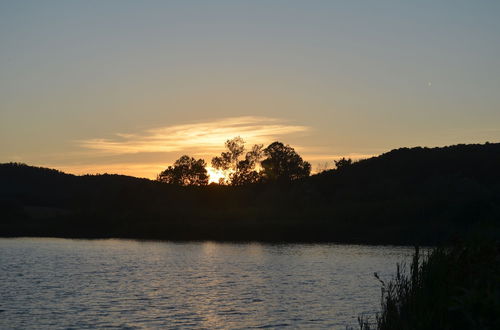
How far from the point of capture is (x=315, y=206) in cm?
13600

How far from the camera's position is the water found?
3619 cm

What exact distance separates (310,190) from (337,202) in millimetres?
11162

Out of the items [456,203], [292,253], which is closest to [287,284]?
[292,253]

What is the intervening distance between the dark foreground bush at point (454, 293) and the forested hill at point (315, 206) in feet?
232

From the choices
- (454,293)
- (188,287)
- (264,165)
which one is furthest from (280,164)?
(454,293)

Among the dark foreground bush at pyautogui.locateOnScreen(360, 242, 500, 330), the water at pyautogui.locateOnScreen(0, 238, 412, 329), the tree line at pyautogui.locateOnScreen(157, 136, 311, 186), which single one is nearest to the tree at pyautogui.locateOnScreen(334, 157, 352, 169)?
the tree line at pyautogui.locateOnScreen(157, 136, 311, 186)

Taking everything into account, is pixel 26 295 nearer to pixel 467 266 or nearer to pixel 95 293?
pixel 95 293

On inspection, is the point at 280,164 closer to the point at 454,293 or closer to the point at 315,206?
the point at 315,206

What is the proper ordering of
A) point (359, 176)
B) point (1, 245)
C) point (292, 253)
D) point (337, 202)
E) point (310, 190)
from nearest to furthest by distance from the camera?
point (292, 253) → point (1, 245) → point (337, 202) → point (310, 190) → point (359, 176)

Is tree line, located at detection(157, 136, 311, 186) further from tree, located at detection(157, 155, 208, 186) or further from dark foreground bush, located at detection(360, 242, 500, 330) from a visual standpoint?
dark foreground bush, located at detection(360, 242, 500, 330)

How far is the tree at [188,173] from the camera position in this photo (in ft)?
639

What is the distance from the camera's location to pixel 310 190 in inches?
5871

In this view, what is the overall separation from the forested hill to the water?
81.7ft

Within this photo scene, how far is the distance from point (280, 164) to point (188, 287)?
5126 inches
